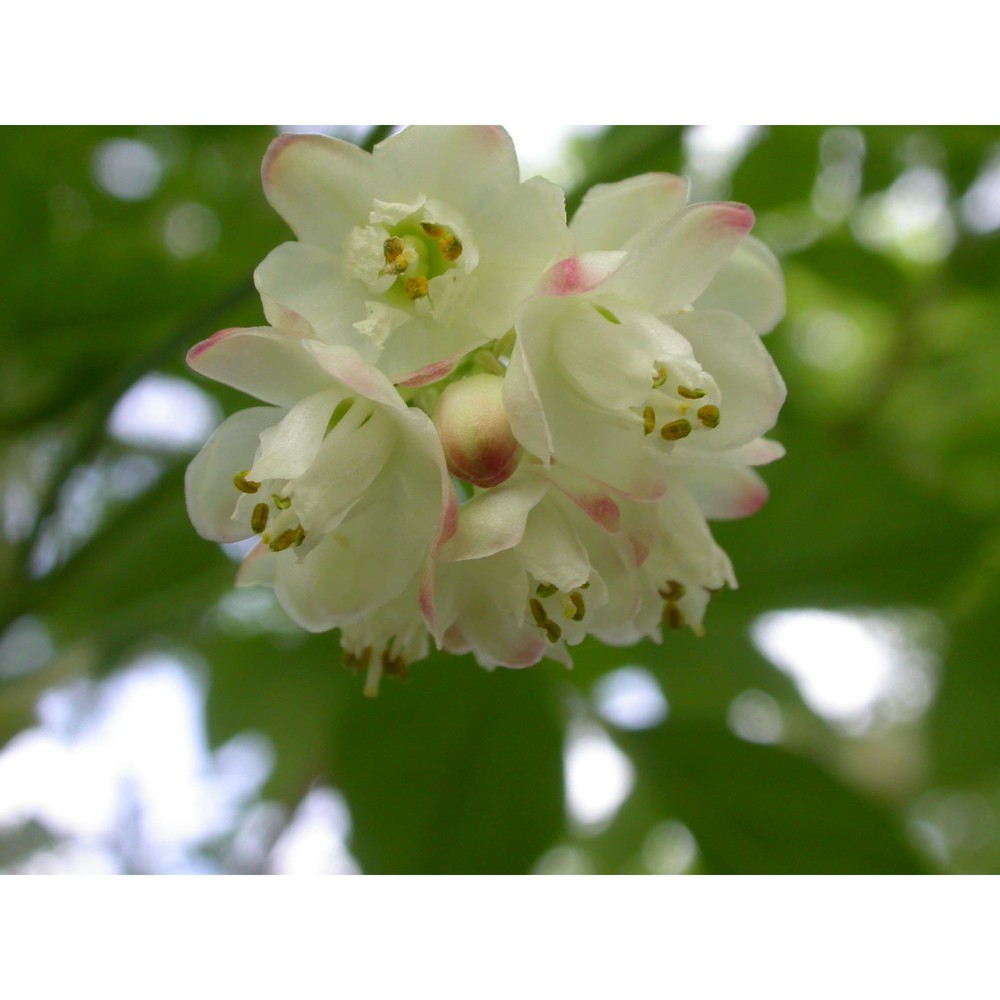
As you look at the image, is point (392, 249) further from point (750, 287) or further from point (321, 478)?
point (750, 287)

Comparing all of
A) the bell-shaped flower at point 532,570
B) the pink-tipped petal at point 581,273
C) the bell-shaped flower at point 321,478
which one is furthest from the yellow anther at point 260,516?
the pink-tipped petal at point 581,273

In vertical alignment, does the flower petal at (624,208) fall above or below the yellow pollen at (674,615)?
above

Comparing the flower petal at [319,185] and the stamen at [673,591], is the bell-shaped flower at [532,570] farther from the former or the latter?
the flower petal at [319,185]

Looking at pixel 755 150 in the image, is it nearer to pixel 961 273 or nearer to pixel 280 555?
pixel 961 273

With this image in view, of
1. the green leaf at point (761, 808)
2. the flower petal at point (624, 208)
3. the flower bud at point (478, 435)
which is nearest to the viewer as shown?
the flower bud at point (478, 435)

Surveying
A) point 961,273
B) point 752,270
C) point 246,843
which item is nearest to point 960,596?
point 961,273

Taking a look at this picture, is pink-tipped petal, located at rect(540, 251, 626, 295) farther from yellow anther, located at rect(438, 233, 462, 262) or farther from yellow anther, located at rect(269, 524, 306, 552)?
yellow anther, located at rect(269, 524, 306, 552)
